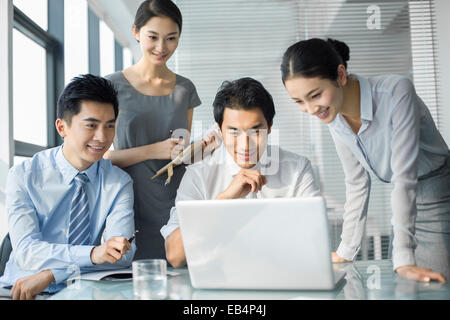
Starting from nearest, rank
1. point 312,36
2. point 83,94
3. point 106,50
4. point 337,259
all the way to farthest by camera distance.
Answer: point 337,259
point 83,94
point 312,36
point 106,50

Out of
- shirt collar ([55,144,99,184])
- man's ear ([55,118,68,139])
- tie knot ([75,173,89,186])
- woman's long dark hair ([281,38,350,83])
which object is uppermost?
woman's long dark hair ([281,38,350,83])

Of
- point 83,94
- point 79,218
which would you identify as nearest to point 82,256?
point 79,218

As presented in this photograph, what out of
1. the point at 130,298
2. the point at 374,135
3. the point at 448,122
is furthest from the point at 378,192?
the point at 130,298

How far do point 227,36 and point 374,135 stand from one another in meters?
1.13

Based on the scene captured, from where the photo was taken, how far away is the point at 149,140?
6.70 feet

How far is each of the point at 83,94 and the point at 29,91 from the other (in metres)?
0.72

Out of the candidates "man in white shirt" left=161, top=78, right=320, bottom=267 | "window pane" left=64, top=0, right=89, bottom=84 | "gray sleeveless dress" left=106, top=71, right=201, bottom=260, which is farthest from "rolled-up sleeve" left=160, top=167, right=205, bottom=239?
"window pane" left=64, top=0, right=89, bottom=84

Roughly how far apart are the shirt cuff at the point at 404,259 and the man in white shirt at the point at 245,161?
502mm

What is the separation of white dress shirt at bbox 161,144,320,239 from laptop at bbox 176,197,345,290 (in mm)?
711

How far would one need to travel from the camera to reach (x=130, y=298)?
1071 mm

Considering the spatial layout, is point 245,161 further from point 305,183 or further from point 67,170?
point 67,170

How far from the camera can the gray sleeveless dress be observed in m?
2.02

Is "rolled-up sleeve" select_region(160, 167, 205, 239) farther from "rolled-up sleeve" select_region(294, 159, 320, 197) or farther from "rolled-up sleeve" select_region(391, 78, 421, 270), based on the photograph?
"rolled-up sleeve" select_region(391, 78, 421, 270)

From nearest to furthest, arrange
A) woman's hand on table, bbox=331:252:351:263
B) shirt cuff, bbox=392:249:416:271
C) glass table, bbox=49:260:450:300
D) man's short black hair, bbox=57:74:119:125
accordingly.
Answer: glass table, bbox=49:260:450:300 → shirt cuff, bbox=392:249:416:271 → woman's hand on table, bbox=331:252:351:263 → man's short black hair, bbox=57:74:119:125
